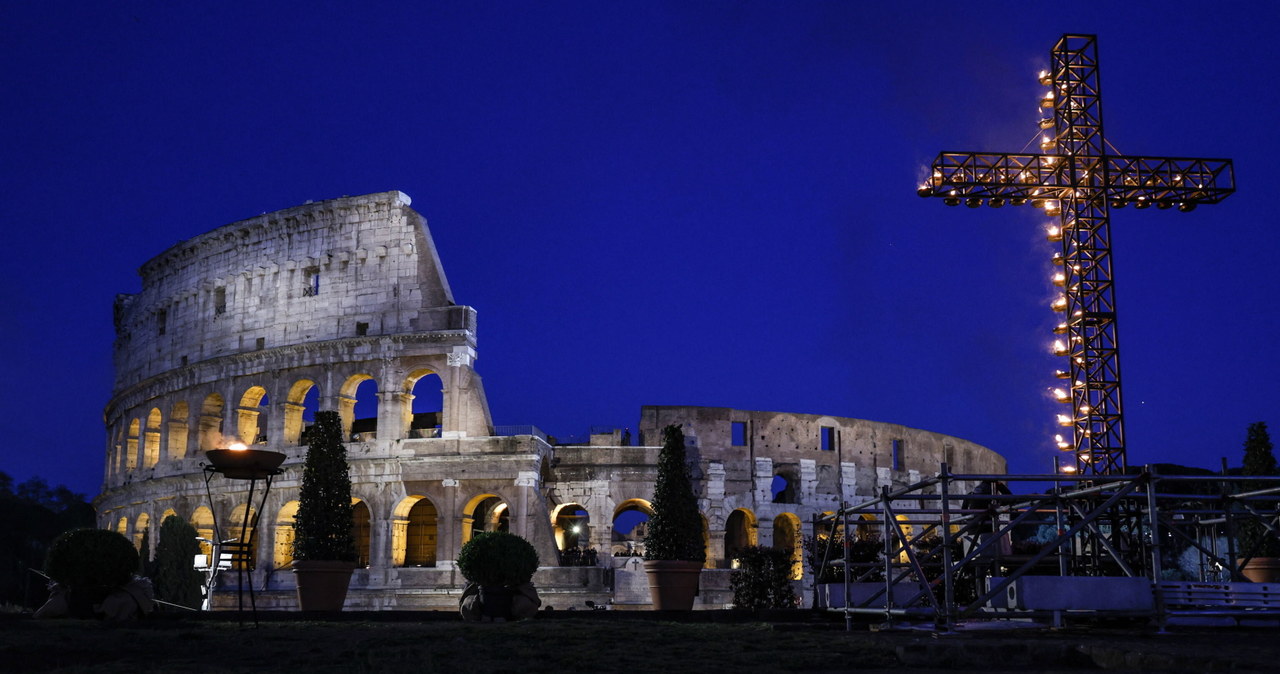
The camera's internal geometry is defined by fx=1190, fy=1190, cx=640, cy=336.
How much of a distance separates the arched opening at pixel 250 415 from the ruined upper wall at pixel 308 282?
1530 mm

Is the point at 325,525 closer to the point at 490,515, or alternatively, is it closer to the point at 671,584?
the point at 671,584

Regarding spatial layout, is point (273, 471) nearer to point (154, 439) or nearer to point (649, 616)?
point (649, 616)

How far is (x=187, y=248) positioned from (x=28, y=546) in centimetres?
2134

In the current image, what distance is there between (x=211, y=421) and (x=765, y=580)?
2317 cm

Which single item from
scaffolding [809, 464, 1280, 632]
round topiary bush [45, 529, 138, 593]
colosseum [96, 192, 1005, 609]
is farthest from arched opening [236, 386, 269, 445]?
scaffolding [809, 464, 1280, 632]

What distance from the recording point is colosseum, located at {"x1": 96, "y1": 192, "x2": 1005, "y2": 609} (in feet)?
115

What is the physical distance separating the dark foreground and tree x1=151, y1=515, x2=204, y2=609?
17.2m

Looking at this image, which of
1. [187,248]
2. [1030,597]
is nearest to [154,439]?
[187,248]

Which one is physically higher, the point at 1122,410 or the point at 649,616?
the point at 1122,410

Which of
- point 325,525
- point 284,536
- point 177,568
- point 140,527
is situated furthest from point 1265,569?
point 140,527

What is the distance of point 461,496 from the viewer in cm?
3538

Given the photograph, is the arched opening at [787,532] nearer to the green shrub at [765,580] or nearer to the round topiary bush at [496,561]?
the green shrub at [765,580]

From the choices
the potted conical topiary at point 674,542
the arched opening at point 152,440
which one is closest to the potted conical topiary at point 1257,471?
the potted conical topiary at point 674,542

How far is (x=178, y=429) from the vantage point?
4188cm
